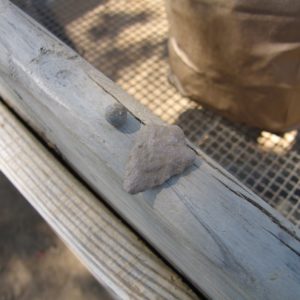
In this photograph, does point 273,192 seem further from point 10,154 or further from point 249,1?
point 10,154

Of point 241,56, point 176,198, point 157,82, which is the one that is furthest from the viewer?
point 157,82

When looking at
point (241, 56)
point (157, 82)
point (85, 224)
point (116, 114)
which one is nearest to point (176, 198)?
point (116, 114)

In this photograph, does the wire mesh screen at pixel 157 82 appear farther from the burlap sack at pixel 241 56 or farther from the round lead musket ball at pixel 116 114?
the round lead musket ball at pixel 116 114

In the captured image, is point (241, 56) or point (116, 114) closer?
point (116, 114)

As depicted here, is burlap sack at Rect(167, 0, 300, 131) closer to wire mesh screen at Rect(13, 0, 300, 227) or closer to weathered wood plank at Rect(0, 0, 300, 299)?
wire mesh screen at Rect(13, 0, 300, 227)

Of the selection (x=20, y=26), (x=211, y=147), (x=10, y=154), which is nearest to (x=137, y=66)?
(x=211, y=147)

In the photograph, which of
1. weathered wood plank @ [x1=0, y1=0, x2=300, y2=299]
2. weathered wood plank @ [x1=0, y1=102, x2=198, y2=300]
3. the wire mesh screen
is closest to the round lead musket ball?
weathered wood plank @ [x1=0, y1=0, x2=300, y2=299]

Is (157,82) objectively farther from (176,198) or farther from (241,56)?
(176,198)
